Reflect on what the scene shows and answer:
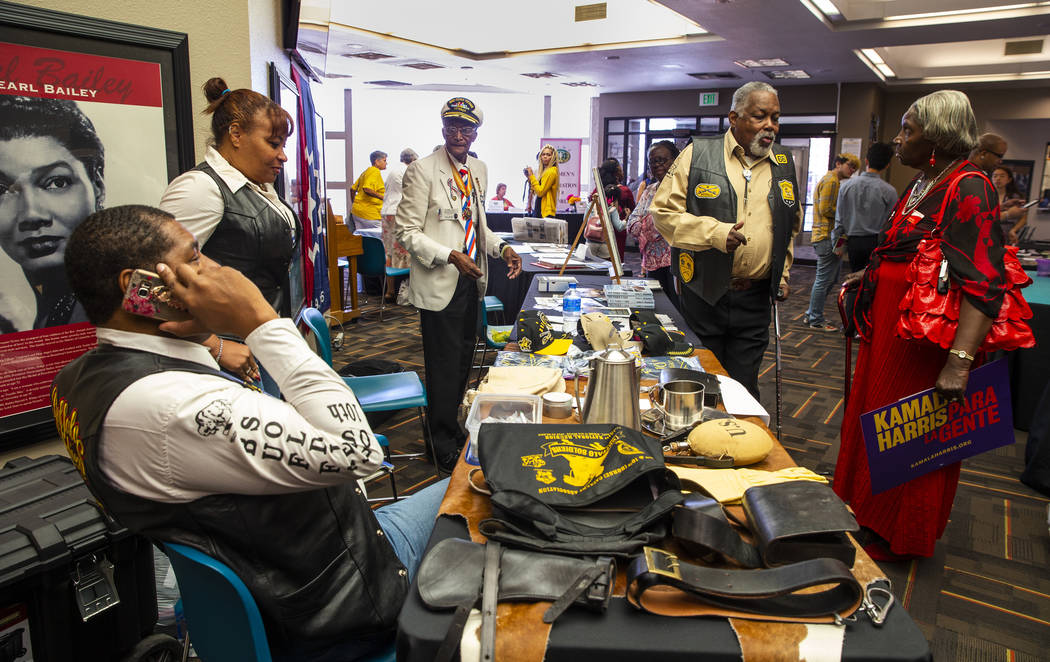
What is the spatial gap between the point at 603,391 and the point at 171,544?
0.84 meters

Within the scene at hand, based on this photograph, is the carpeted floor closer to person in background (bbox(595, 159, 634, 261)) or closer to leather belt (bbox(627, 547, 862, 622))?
leather belt (bbox(627, 547, 862, 622))

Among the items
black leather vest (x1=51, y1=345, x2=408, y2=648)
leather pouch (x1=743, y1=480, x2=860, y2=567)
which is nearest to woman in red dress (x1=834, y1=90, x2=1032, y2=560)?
leather pouch (x1=743, y1=480, x2=860, y2=567)

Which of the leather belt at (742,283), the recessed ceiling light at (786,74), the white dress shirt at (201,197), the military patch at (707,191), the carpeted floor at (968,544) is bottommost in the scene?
the carpeted floor at (968,544)

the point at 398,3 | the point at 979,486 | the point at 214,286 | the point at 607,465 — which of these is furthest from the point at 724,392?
the point at 398,3

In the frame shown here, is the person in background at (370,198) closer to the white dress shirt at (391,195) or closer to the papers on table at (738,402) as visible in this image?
the white dress shirt at (391,195)

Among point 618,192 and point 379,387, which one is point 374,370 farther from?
point 618,192

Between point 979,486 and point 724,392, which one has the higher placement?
point 724,392

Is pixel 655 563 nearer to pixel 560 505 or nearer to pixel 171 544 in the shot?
pixel 560 505

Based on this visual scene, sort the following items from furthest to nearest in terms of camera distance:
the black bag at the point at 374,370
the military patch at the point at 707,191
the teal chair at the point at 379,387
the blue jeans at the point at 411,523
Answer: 1. the black bag at the point at 374,370
2. the military patch at the point at 707,191
3. the teal chair at the point at 379,387
4. the blue jeans at the point at 411,523

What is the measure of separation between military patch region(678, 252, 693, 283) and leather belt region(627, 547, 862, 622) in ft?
5.83

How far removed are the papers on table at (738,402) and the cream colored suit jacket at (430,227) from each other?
144 centimetres

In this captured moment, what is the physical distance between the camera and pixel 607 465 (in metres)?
1.13

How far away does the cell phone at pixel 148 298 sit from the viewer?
100cm

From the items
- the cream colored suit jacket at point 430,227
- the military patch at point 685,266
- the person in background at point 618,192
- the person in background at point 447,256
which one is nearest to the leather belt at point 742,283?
the military patch at point 685,266
